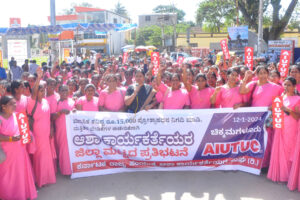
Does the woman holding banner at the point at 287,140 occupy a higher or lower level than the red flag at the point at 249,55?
lower

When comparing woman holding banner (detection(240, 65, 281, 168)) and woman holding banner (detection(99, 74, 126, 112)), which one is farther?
woman holding banner (detection(99, 74, 126, 112))

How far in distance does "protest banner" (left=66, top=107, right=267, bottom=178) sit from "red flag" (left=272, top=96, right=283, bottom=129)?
0.42m

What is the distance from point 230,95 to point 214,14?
2811 centimetres

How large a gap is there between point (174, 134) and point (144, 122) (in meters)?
0.48

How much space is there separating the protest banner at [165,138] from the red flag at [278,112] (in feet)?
1.38

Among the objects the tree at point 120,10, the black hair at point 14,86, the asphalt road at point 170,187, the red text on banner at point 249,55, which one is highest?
the tree at point 120,10

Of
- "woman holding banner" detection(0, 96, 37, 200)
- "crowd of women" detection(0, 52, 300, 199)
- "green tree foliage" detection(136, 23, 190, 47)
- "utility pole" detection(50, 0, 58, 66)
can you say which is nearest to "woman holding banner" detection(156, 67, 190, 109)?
"crowd of women" detection(0, 52, 300, 199)

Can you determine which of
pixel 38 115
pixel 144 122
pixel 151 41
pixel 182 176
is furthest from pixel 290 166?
pixel 151 41

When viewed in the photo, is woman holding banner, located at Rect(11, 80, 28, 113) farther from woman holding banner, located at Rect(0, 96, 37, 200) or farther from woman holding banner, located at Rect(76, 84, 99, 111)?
woman holding banner, located at Rect(76, 84, 99, 111)

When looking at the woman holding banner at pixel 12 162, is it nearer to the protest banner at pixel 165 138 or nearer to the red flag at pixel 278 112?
the protest banner at pixel 165 138

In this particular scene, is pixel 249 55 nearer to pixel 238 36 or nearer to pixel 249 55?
pixel 249 55

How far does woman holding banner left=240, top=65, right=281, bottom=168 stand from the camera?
14.3 feet

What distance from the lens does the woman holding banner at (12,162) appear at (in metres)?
3.45

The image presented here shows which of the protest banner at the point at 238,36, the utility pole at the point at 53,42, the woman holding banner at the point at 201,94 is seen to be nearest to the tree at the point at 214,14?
the protest banner at the point at 238,36
